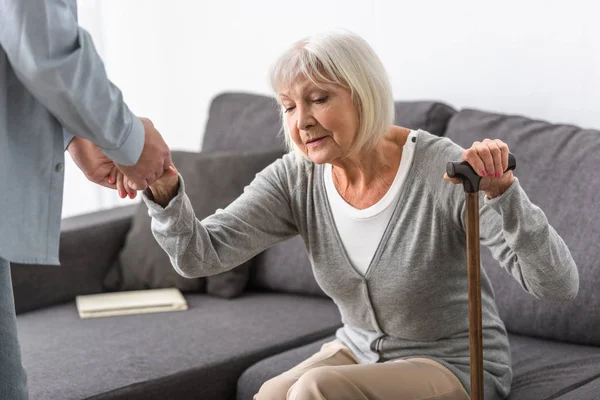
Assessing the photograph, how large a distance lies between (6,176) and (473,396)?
0.90m

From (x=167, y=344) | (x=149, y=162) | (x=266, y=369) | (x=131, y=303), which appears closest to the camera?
(x=149, y=162)

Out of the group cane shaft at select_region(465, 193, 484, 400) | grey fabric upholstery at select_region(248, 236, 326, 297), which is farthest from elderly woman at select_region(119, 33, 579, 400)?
grey fabric upholstery at select_region(248, 236, 326, 297)

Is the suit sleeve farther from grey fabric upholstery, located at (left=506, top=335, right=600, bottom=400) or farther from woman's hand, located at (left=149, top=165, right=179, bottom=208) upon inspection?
grey fabric upholstery, located at (left=506, top=335, right=600, bottom=400)

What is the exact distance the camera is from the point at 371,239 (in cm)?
197

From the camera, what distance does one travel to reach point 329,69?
6.29ft

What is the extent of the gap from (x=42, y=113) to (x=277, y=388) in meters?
0.76

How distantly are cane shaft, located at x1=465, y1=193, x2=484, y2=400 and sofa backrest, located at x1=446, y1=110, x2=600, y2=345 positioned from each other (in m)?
0.62

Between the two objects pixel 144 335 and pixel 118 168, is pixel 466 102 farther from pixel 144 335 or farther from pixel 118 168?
pixel 118 168

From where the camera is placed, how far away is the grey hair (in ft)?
6.30


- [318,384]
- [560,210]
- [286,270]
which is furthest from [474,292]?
[286,270]

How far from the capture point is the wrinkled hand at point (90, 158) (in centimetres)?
185

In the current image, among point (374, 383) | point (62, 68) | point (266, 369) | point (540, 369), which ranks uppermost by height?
point (62, 68)

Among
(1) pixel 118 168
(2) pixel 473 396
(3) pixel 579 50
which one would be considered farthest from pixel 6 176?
(3) pixel 579 50

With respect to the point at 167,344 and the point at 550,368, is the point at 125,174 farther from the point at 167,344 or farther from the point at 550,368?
the point at 550,368
